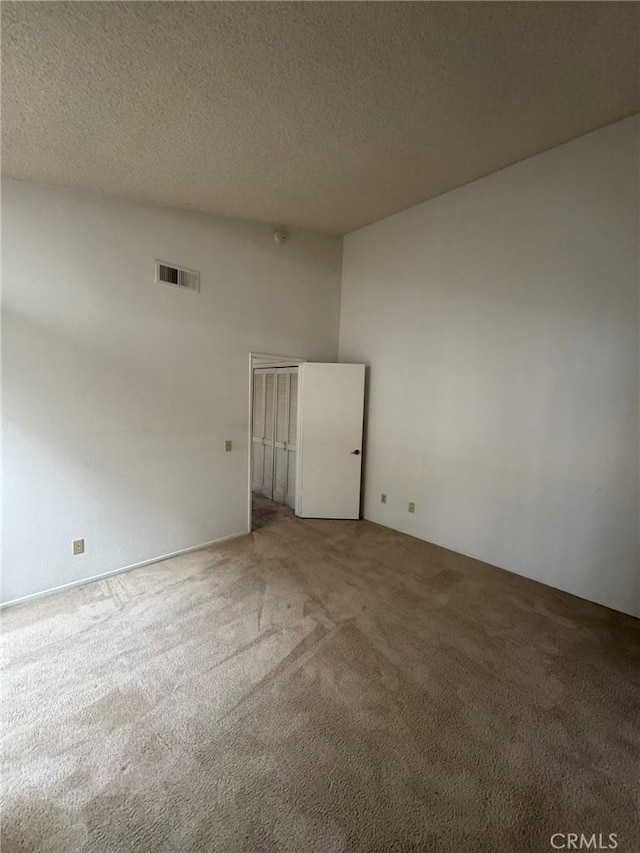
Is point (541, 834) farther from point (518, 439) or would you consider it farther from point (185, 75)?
point (185, 75)

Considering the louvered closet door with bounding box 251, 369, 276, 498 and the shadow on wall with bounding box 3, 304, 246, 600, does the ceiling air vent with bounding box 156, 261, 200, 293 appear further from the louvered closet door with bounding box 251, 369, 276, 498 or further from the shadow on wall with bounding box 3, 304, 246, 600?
the louvered closet door with bounding box 251, 369, 276, 498

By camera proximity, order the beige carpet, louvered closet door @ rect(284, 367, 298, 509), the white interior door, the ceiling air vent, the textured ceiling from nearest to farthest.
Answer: the beige carpet
the textured ceiling
the ceiling air vent
the white interior door
louvered closet door @ rect(284, 367, 298, 509)

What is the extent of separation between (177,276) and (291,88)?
172 centimetres

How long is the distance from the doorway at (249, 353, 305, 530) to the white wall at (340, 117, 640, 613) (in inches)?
47.4

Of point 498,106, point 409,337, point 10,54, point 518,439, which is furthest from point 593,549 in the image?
point 10,54

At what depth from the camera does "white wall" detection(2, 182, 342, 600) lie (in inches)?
95.0

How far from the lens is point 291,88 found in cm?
183

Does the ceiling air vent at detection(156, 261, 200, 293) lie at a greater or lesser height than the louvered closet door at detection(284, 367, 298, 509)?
greater

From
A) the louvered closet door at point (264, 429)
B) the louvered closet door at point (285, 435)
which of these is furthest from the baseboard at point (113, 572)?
the louvered closet door at point (264, 429)

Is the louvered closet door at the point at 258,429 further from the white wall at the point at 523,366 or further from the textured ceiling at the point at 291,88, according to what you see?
the textured ceiling at the point at 291,88

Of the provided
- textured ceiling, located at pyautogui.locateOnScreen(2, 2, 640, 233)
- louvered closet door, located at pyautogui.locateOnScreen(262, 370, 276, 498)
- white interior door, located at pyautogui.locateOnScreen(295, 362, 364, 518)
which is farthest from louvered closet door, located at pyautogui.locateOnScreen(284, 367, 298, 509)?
textured ceiling, located at pyautogui.locateOnScreen(2, 2, 640, 233)

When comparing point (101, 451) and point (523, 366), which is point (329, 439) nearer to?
point (523, 366)

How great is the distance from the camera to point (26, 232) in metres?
2.36

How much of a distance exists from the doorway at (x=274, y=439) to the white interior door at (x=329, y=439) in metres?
0.30
